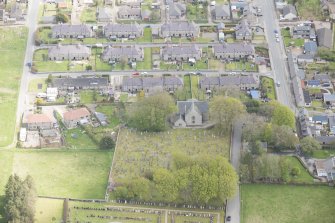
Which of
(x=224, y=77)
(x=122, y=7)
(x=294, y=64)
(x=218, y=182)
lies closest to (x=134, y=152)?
(x=218, y=182)

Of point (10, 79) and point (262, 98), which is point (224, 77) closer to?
point (262, 98)

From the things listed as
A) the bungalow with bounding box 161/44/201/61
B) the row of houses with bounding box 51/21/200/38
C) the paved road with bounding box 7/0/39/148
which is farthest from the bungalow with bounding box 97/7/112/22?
the bungalow with bounding box 161/44/201/61

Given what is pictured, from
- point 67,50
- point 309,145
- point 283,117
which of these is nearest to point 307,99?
point 283,117

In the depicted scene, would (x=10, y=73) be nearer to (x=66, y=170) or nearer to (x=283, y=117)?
(x=66, y=170)

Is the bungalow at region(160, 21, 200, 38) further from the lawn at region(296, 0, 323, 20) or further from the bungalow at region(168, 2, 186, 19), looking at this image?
the lawn at region(296, 0, 323, 20)

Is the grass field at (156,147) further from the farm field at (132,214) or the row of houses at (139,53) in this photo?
the row of houses at (139,53)
